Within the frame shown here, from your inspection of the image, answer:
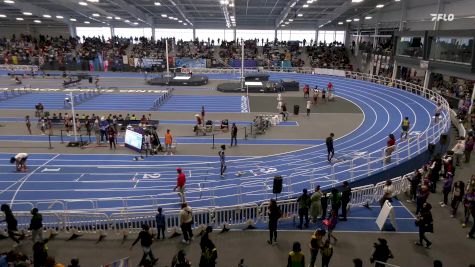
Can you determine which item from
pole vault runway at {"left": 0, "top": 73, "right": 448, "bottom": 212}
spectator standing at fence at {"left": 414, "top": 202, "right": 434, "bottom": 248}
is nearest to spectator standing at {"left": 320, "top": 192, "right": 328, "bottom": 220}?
pole vault runway at {"left": 0, "top": 73, "right": 448, "bottom": 212}

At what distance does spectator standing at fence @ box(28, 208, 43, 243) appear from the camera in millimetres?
9125

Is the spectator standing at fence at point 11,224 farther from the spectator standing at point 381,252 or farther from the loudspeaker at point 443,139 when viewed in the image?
the loudspeaker at point 443,139

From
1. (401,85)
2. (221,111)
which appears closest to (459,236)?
(221,111)

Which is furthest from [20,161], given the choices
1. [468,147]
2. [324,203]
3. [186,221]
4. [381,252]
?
[468,147]

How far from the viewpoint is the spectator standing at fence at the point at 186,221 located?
31.1 ft

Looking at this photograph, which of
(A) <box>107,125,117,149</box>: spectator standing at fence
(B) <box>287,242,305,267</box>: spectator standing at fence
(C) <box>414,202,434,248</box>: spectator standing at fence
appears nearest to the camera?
(B) <box>287,242,305,267</box>: spectator standing at fence

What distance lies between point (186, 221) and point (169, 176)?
6.75 metres

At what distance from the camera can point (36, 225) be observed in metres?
9.20

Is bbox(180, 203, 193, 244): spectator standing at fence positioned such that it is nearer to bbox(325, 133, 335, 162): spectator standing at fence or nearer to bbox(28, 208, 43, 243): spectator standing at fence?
bbox(28, 208, 43, 243): spectator standing at fence

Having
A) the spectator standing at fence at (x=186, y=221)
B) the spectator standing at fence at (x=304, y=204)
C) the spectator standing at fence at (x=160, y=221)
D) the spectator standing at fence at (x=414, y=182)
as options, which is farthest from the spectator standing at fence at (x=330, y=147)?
the spectator standing at fence at (x=160, y=221)

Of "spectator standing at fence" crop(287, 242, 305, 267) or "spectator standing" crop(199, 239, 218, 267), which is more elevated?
"spectator standing at fence" crop(287, 242, 305, 267)

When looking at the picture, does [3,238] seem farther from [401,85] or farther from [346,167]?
[401,85]

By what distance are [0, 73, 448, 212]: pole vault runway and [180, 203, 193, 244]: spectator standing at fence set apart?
1.82 m
